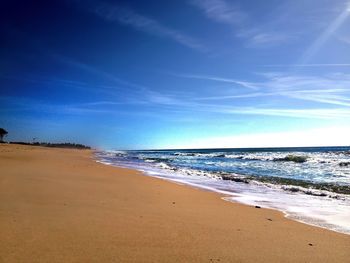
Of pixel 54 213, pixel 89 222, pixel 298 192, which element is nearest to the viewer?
pixel 89 222

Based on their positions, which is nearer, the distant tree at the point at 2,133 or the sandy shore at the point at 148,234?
the sandy shore at the point at 148,234

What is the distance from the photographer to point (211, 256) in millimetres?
3850

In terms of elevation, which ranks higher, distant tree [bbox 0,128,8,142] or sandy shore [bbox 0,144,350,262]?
distant tree [bbox 0,128,8,142]

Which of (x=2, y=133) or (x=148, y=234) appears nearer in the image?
(x=148, y=234)

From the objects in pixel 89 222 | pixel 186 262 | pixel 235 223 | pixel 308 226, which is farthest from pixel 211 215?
pixel 186 262

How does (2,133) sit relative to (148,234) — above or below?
above

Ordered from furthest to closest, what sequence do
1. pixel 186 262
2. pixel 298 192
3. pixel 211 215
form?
1. pixel 298 192
2. pixel 211 215
3. pixel 186 262

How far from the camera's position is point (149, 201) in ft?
25.6

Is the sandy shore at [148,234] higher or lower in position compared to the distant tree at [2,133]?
lower

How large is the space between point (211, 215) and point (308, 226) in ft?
5.68

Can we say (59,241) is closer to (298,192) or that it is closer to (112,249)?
A: (112,249)

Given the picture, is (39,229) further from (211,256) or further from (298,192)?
(298,192)

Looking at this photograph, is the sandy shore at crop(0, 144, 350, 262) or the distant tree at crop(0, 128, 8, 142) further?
the distant tree at crop(0, 128, 8, 142)

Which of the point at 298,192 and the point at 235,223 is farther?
the point at 298,192
